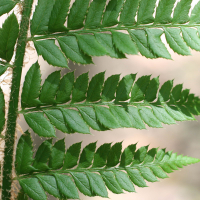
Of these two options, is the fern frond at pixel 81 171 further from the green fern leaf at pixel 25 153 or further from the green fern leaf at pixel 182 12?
the green fern leaf at pixel 182 12

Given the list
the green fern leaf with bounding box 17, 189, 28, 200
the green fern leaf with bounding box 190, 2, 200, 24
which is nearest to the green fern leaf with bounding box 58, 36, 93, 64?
the green fern leaf with bounding box 190, 2, 200, 24

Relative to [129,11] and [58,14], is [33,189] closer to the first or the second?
[58,14]

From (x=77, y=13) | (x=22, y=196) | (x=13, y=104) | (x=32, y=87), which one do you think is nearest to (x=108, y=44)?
(x=77, y=13)

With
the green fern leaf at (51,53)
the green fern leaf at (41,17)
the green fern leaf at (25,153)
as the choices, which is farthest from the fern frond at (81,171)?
the green fern leaf at (41,17)

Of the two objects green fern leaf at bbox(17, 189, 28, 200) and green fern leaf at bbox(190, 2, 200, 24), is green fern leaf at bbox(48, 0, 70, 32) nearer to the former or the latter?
green fern leaf at bbox(190, 2, 200, 24)

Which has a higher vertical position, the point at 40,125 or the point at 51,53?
the point at 51,53

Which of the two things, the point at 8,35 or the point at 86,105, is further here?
the point at 86,105
